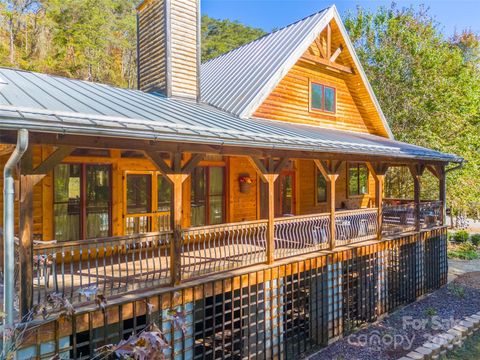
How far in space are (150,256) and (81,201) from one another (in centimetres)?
186

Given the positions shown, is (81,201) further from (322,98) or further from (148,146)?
(322,98)

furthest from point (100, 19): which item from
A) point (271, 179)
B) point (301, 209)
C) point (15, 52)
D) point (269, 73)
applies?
point (271, 179)

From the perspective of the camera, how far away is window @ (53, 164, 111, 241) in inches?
279

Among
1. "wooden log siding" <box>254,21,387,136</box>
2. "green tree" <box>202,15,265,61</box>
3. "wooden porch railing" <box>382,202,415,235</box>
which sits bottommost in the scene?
"wooden porch railing" <box>382,202,415,235</box>

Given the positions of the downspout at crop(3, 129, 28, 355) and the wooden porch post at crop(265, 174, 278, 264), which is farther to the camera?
the wooden porch post at crop(265, 174, 278, 264)

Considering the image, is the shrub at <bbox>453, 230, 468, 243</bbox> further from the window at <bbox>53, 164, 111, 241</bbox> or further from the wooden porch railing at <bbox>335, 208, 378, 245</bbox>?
the window at <bbox>53, 164, 111, 241</bbox>

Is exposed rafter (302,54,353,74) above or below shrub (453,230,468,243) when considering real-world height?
above

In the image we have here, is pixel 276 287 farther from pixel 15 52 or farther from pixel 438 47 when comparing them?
pixel 15 52

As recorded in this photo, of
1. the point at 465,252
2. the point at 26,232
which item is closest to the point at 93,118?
the point at 26,232

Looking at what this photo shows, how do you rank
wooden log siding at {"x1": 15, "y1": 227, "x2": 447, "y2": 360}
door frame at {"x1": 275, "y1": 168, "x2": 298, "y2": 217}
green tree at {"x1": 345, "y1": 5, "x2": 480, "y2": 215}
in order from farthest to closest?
green tree at {"x1": 345, "y1": 5, "x2": 480, "y2": 215} → door frame at {"x1": 275, "y1": 168, "x2": 298, "y2": 217} → wooden log siding at {"x1": 15, "y1": 227, "x2": 447, "y2": 360}

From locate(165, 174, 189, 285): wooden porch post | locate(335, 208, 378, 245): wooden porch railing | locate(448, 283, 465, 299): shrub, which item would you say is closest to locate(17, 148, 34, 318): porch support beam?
locate(165, 174, 189, 285): wooden porch post

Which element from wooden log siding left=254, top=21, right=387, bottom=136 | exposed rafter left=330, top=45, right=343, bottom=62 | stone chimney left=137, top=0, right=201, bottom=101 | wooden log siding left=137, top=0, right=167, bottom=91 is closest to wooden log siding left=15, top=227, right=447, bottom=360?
wooden log siding left=254, top=21, right=387, bottom=136

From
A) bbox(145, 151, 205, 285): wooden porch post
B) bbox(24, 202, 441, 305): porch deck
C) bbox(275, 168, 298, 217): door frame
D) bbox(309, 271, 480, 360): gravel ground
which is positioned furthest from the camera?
bbox(275, 168, 298, 217): door frame

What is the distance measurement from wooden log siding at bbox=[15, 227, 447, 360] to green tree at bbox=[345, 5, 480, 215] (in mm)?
9553
